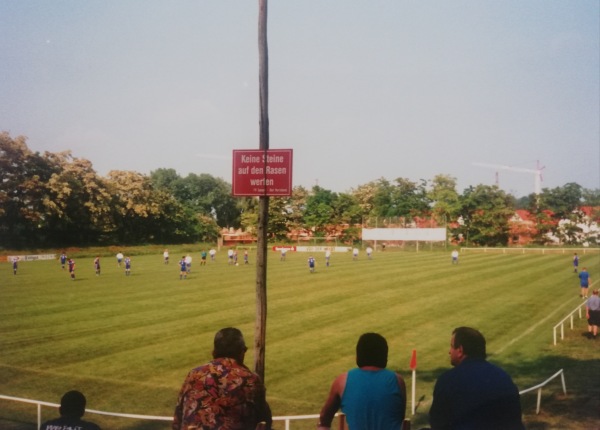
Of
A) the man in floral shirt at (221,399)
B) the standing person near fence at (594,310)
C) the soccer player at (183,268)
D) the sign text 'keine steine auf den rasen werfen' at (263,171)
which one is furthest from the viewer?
the soccer player at (183,268)

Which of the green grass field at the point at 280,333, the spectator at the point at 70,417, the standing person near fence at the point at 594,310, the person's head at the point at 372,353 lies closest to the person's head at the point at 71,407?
the spectator at the point at 70,417

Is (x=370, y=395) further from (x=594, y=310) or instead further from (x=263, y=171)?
(x=594, y=310)

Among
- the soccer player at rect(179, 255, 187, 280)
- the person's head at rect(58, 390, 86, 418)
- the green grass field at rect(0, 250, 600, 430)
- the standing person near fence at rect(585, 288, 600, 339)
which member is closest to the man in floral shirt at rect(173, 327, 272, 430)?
the person's head at rect(58, 390, 86, 418)

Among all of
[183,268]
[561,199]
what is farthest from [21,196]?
[561,199]

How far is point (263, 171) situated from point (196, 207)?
344ft

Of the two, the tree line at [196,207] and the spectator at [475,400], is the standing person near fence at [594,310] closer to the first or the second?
the spectator at [475,400]

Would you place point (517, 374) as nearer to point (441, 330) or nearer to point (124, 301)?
point (441, 330)

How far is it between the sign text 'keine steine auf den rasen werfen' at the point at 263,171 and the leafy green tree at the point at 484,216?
89607 mm

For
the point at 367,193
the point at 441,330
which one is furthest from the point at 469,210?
the point at 441,330

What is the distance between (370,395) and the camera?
14.2ft

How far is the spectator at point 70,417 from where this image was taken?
→ 5094 mm

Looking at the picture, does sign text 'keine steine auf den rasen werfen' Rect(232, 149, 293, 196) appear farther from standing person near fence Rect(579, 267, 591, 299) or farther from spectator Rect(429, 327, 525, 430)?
standing person near fence Rect(579, 267, 591, 299)

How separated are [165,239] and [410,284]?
185ft

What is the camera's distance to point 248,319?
2494 cm
